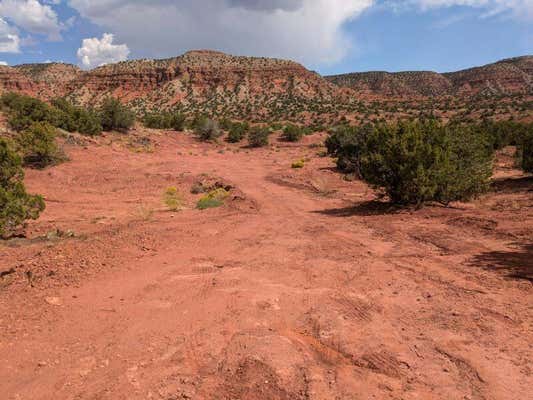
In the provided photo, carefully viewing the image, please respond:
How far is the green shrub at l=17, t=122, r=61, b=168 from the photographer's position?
70.5 feet

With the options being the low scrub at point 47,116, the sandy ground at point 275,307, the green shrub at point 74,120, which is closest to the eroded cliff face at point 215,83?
the green shrub at point 74,120

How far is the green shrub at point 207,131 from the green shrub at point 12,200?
28.7m

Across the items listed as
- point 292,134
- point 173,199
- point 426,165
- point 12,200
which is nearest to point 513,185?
point 426,165

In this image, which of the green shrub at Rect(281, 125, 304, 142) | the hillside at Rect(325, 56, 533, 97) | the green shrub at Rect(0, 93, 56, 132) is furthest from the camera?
the hillside at Rect(325, 56, 533, 97)

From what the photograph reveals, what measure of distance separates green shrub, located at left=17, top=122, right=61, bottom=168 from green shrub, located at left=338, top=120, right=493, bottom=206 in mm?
17411

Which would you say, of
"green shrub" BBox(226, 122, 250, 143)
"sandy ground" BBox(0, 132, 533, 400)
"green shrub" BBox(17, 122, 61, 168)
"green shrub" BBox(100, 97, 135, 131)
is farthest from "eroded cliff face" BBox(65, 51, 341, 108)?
"sandy ground" BBox(0, 132, 533, 400)

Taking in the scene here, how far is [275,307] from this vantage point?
575cm

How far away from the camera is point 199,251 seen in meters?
8.73

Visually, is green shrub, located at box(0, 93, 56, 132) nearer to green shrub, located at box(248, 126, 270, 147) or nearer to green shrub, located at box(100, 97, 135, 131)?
green shrub, located at box(100, 97, 135, 131)

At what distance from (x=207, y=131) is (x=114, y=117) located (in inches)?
366

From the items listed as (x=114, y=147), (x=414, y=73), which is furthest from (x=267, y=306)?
(x=414, y=73)

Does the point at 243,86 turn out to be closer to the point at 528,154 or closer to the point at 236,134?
the point at 236,134

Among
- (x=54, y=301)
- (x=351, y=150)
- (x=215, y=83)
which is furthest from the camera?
(x=215, y=83)

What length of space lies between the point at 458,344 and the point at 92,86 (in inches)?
3833
